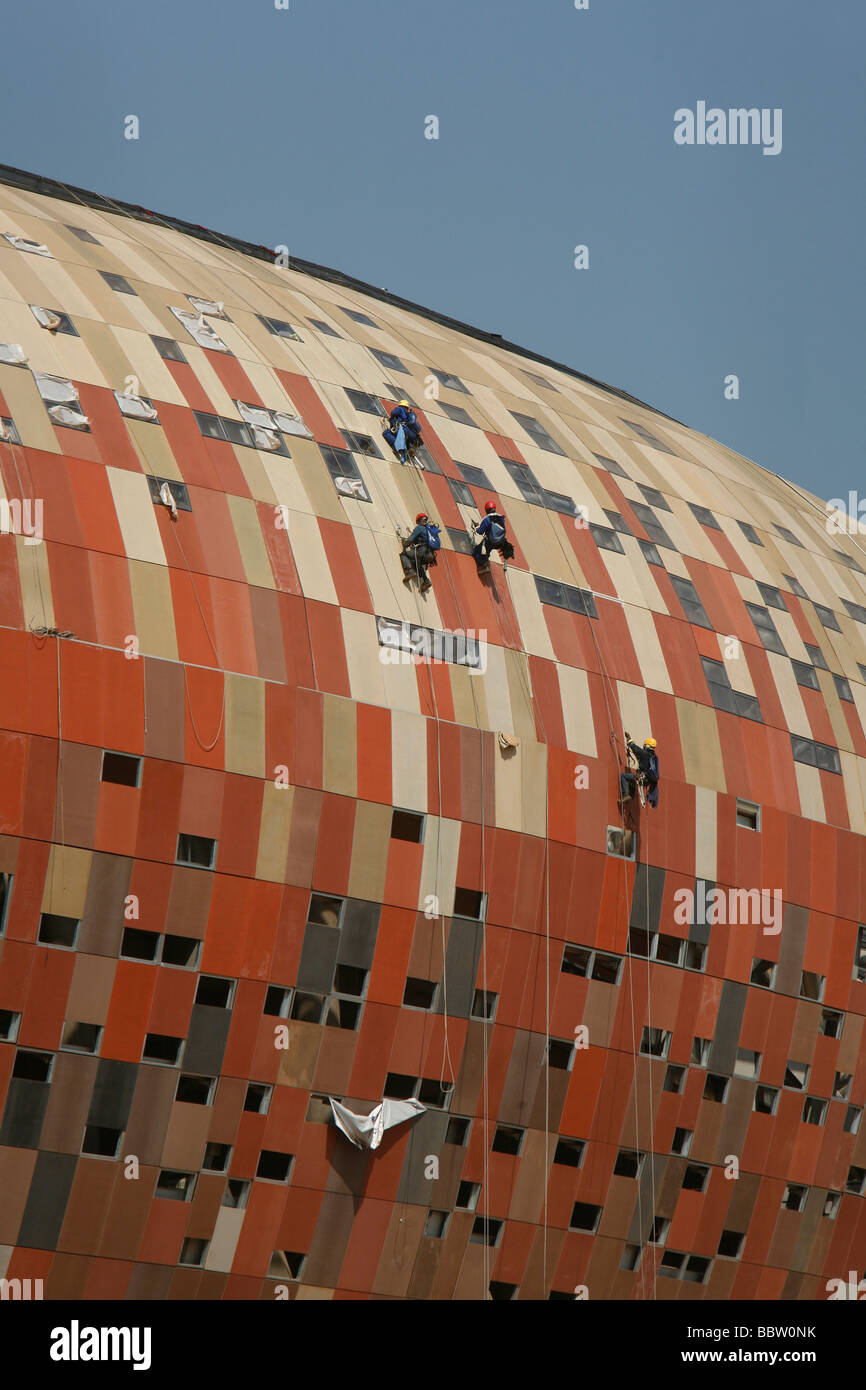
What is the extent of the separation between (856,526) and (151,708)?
3859cm

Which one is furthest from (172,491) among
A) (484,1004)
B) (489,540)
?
(484,1004)

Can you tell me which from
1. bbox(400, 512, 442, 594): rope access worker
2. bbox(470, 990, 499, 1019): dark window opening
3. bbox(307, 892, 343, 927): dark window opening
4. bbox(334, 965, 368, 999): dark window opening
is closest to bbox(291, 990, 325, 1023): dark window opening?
bbox(334, 965, 368, 999): dark window opening

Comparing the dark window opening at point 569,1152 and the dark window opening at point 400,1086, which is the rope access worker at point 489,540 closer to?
the dark window opening at point 400,1086

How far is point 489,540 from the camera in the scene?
150 feet

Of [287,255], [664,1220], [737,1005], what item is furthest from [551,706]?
[287,255]

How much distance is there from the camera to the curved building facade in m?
36.8

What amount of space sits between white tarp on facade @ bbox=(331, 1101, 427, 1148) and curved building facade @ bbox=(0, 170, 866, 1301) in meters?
0.13

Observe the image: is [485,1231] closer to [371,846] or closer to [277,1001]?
[277,1001]

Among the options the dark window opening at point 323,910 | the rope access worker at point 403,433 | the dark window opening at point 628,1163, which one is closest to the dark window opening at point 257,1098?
the dark window opening at point 323,910

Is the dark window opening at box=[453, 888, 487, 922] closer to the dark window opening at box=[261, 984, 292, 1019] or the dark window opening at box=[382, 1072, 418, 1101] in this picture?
the dark window opening at box=[382, 1072, 418, 1101]

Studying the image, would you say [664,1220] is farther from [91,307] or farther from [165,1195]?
[91,307]

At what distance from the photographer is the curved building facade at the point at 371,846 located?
121 ft

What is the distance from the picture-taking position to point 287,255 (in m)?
61.6
